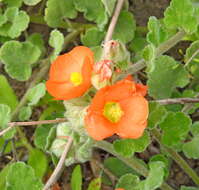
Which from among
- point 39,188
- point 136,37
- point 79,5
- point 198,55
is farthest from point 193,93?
point 39,188

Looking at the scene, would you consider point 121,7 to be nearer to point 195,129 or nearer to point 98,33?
point 98,33

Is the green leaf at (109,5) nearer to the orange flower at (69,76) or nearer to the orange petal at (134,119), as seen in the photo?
the orange flower at (69,76)

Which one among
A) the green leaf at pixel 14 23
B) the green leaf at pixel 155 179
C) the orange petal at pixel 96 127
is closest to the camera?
the orange petal at pixel 96 127

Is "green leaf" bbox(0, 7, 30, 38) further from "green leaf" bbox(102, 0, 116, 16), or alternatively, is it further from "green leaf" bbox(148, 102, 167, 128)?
"green leaf" bbox(148, 102, 167, 128)

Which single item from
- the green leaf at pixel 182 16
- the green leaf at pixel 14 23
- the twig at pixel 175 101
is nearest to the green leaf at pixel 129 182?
the twig at pixel 175 101

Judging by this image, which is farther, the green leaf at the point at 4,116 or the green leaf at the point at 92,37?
the green leaf at the point at 92,37

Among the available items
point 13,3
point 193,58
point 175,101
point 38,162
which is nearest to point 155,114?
point 175,101
